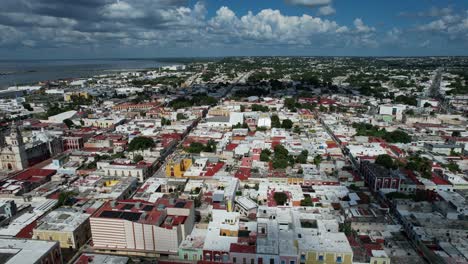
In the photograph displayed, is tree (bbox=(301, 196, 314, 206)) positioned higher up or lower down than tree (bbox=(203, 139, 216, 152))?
lower down

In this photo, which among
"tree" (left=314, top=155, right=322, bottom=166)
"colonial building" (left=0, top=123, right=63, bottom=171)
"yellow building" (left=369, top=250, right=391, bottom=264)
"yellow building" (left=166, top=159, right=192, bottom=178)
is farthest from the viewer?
"tree" (left=314, top=155, right=322, bottom=166)

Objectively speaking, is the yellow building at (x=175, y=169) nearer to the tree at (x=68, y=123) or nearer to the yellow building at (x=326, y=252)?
the yellow building at (x=326, y=252)

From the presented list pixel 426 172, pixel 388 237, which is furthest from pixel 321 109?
pixel 388 237

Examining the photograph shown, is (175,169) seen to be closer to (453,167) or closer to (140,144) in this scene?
(140,144)

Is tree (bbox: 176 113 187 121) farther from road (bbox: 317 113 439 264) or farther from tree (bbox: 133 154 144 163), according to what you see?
road (bbox: 317 113 439 264)

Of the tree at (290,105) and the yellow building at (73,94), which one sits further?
the yellow building at (73,94)

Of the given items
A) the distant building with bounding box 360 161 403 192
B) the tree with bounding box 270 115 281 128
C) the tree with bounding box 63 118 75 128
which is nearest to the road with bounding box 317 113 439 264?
the distant building with bounding box 360 161 403 192

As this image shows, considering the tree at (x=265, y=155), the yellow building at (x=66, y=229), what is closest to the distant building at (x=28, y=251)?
the yellow building at (x=66, y=229)

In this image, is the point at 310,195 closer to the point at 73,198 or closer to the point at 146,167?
the point at 146,167

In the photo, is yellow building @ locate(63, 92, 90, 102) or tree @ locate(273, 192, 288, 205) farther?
yellow building @ locate(63, 92, 90, 102)
